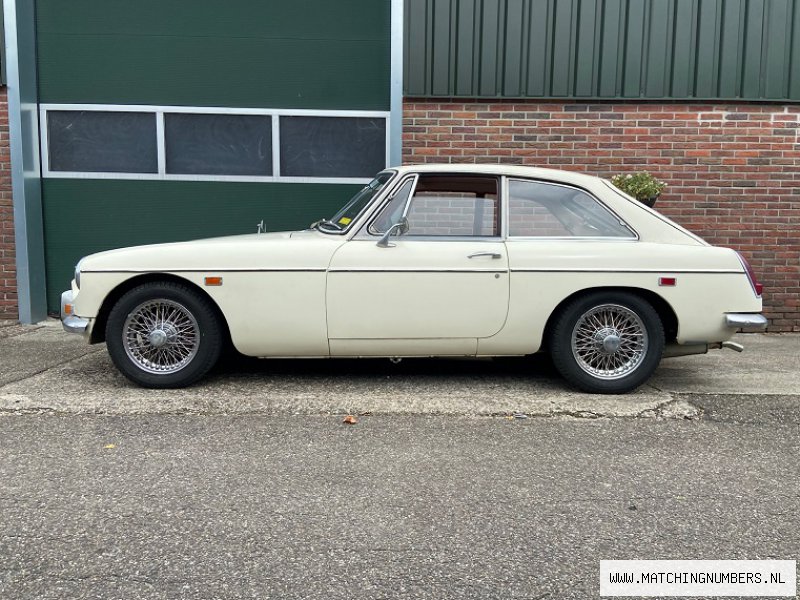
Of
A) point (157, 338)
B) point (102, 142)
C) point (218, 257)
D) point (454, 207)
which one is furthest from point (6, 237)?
point (454, 207)

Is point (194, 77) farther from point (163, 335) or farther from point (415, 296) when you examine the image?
point (415, 296)

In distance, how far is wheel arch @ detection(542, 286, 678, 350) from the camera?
479 cm

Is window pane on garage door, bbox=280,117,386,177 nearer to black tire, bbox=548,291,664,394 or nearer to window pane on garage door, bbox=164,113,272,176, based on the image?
window pane on garage door, bbox=164,113,272,176

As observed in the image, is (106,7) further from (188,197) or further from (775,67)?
(775,67)

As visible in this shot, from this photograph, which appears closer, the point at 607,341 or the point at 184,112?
the point at 607,341

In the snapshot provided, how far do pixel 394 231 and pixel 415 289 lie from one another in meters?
0.42

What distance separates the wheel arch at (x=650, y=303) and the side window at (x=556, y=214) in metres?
0.39

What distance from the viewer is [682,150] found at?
7.50 metres

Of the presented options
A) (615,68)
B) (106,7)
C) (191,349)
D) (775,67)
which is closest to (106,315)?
(191,349)

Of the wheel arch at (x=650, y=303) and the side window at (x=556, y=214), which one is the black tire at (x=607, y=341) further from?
the side window at (x=556, y=214)

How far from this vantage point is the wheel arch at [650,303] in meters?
4.79

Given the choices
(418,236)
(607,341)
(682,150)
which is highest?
(682,150)

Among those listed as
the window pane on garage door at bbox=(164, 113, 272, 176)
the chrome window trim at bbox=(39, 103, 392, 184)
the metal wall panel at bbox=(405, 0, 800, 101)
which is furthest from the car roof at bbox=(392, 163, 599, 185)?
the window pane on garage door at bbox=(164, 113, 272, 176)

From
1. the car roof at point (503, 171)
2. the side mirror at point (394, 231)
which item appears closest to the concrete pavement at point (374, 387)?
the side mirror at point (394, 231)
